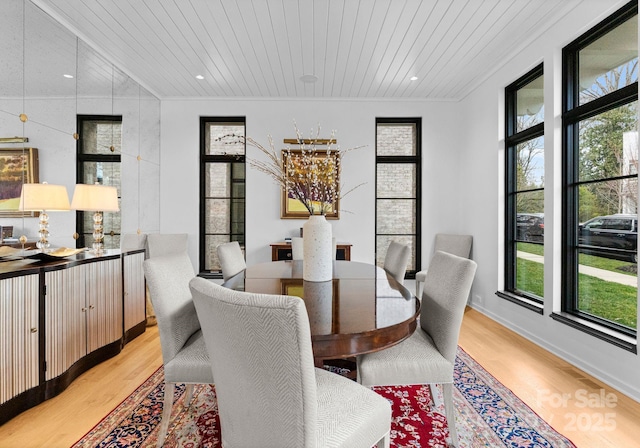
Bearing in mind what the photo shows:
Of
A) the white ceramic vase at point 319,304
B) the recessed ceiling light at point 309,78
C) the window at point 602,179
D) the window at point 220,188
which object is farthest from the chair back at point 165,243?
the window at point 602,179

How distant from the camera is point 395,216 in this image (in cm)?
479

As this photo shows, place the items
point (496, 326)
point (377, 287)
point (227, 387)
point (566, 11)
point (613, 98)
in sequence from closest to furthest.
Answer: point (227, 387) < point (377, 287) < point (613, 98) < point (566, 11) < point (496, 326)

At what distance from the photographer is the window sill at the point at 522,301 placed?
305 centimetres

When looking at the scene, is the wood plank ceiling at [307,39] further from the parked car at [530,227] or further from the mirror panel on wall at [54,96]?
the parked car at [530,227]

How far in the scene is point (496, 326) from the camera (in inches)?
140

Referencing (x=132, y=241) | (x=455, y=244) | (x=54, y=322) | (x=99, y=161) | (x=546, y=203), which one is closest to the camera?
(x=54, y=322)

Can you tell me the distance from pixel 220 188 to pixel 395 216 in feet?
8.42

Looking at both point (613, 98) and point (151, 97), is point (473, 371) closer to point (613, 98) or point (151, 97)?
point (613, 98)

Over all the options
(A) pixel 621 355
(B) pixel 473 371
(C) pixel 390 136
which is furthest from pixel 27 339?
(C) pixel 390 136

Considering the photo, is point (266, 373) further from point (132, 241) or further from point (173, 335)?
point (132, 241)

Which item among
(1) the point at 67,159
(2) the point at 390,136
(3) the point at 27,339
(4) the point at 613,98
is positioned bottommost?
(3) the point at 27,339

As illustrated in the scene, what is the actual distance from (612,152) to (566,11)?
121 cm

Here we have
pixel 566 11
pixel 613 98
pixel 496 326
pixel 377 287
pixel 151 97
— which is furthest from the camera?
pixel 151 97

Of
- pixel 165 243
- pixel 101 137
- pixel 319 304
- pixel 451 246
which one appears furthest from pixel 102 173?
pixel 451 246
